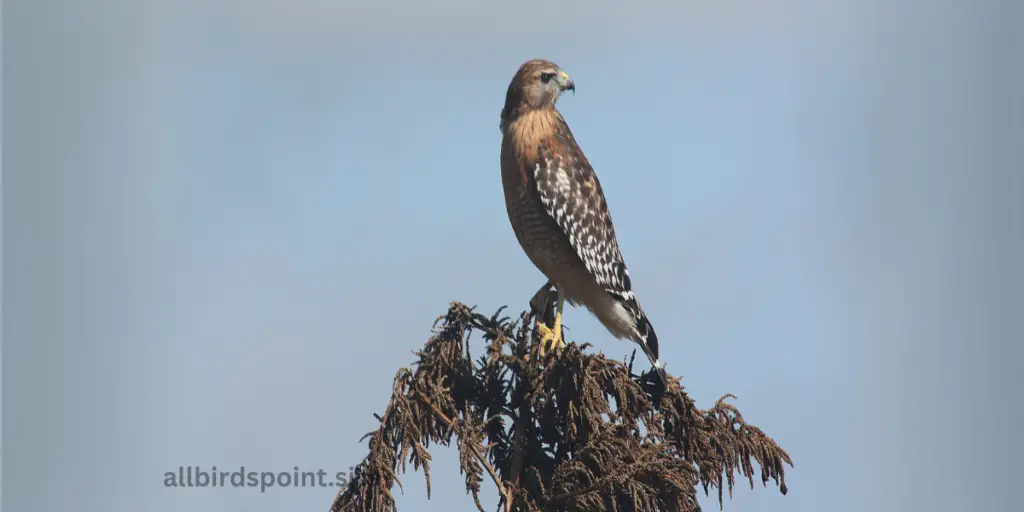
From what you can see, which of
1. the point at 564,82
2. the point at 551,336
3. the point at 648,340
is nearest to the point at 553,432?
the point at 551,336

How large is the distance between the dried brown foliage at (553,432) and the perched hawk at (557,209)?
2.14 meters

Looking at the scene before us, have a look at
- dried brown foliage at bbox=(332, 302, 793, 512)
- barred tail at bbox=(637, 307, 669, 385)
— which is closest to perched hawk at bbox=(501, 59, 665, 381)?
barred tail at bbox=(637, 307, 669, 385)

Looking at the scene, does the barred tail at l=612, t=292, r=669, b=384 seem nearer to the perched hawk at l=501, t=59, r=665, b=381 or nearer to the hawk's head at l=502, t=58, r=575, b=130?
the perched hawk at l=501, t=59, r=665, b=381

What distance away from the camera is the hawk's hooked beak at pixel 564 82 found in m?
10.8

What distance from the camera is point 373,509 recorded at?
24.4 feet

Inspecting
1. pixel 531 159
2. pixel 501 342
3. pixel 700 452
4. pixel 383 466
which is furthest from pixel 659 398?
pixel 531 159

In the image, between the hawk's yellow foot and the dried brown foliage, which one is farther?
the hawk's yellow foot

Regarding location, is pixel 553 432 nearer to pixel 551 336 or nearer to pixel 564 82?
pixel 551 336

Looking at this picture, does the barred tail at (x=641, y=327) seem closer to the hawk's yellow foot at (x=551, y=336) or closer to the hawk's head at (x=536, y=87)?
the hawk's yellow foot at (x=551, y=336)

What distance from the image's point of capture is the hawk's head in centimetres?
1073

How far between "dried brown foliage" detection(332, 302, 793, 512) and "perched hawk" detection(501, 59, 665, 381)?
214 cm

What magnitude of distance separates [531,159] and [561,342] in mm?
1738

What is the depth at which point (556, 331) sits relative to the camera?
9703 millimetres

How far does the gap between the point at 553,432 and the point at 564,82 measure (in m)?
3.80
